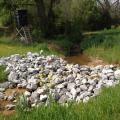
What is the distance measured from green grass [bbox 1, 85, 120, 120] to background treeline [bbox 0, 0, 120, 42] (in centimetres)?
2088

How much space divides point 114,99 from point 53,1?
81.7ft

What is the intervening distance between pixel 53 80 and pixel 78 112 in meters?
5.79

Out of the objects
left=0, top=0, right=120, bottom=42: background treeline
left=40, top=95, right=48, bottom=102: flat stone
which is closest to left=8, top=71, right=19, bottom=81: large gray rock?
left=40, top=95, right=48, bottom=102: flat stone

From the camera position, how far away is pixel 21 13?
28203 millimetres

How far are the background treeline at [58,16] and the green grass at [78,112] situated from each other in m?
20.9

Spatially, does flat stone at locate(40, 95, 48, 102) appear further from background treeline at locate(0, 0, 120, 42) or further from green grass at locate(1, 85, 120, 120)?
background treeline at locate(0, 0, 120, 42)

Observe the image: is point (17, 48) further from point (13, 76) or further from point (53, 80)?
point (53, 80)

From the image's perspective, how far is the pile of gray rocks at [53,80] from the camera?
424 inches

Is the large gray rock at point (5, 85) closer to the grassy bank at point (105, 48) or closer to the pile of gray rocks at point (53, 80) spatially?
the pile of gray rocks at point (53, 80)

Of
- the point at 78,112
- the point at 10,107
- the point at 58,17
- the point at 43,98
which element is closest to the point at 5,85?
the point at 43,98

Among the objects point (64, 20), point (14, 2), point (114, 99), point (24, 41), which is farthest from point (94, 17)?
point (114, 99)

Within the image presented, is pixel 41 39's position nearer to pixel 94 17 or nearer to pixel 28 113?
pixel 94 17

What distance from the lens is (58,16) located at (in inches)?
1252

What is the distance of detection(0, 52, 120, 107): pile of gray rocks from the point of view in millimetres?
10781
